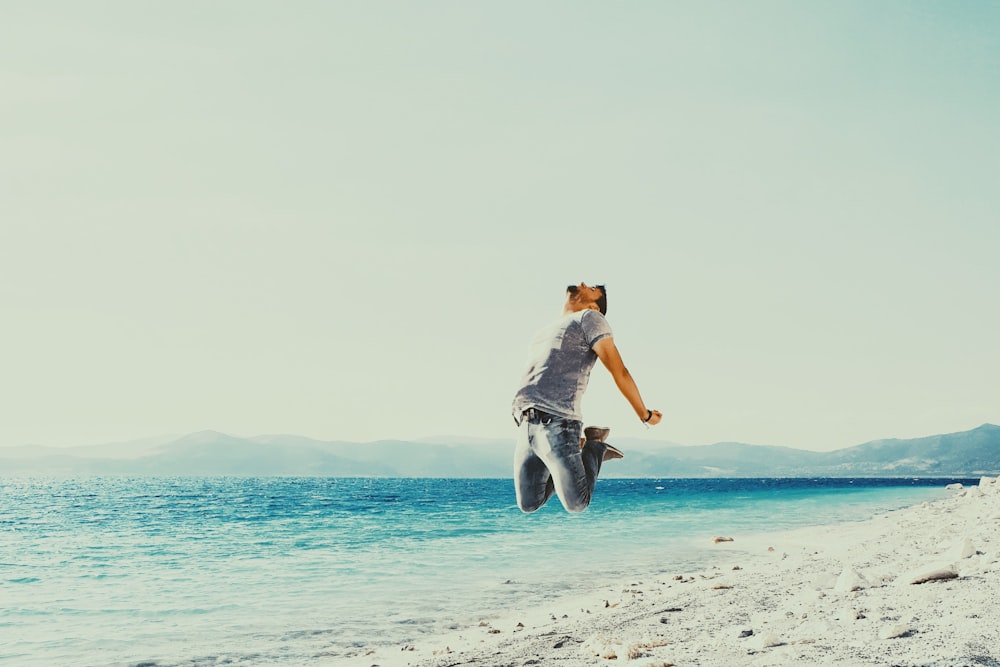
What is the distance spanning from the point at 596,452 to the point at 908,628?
183 inches

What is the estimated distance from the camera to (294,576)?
2139cm

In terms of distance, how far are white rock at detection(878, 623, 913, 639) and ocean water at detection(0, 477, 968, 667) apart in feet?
26.4

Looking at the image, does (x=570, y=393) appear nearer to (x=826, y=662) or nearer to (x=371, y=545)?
(x=826, y=662)

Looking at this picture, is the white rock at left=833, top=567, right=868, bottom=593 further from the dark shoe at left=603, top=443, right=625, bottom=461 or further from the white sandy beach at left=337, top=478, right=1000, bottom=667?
the dark shoe at left=603, top=443, right=625, bottom=461

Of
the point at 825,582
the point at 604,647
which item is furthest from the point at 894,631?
the point at 825,582

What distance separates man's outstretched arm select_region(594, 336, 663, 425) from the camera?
4.20m

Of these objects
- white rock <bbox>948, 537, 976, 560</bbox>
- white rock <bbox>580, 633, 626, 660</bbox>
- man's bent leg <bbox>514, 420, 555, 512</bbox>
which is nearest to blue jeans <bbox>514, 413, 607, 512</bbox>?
man's bent leg <bbox>514, 420, 555, 512</bbox>

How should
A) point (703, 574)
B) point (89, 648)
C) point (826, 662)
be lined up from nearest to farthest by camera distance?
point (826, 662), point (89, 648), point (703, 574)

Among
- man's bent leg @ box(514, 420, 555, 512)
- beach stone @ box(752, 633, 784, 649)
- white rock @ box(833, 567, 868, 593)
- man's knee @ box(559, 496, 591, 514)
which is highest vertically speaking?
man's bent leg @ box(514, 420, 555, 512)

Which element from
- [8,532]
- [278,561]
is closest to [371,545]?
[278,561]

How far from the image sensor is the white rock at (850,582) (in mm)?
9922

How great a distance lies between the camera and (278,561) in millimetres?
24844

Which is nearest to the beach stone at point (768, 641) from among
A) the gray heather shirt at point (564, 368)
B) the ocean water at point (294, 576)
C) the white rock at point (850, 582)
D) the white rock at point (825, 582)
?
the white rock at point (850, 582)

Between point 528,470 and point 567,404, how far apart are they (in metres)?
0.46
